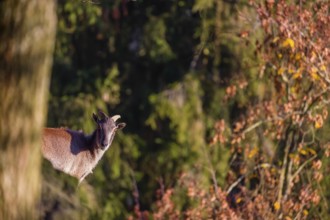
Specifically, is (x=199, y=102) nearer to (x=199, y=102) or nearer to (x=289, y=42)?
(x=199, y=102)

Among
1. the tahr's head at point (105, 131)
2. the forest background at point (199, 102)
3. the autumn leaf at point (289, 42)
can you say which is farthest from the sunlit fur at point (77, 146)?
the autumn leaf at point (289, 42)

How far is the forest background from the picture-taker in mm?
14852

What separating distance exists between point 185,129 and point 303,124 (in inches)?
204

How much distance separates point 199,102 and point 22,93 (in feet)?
48.3

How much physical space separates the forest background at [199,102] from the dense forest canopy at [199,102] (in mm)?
24

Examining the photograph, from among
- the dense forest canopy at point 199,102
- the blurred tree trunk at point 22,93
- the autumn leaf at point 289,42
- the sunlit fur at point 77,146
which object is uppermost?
the blurred tree trunk at point 22,93

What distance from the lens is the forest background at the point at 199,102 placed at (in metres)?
14.9

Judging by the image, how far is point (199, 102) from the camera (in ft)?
69.3

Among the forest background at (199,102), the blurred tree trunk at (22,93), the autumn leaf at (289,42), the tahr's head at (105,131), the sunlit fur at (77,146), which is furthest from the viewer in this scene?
the forest background at (199,102)

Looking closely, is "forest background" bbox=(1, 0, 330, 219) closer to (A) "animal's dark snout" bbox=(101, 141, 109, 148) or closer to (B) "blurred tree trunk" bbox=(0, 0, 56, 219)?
(A) "animal's dark snout" bbox=(101, 141, 109, 148)

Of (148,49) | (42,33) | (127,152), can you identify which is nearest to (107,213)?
(127,152)

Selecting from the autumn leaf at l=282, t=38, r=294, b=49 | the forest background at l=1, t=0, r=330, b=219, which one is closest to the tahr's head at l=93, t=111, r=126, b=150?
the forest background at l=1, t=0, r=330, b=219

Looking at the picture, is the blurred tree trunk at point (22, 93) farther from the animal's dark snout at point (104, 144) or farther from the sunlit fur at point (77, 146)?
the animal's dark snout at point (104, 144)

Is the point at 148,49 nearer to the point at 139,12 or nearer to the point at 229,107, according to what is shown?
the point at 139,12
